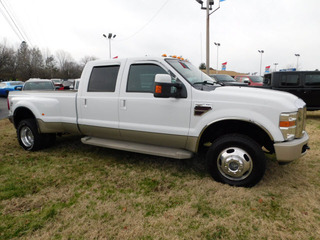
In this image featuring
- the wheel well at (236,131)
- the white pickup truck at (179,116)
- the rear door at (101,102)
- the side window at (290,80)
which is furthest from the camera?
the side window at (290,80)

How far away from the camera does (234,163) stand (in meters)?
3.26

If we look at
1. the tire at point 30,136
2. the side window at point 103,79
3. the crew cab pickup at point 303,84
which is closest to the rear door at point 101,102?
the side window at point 103,79

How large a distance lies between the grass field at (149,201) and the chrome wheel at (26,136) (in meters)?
0.69

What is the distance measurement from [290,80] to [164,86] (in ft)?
24.1

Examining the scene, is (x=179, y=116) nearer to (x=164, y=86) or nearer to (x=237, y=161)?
(x=164, y=86)

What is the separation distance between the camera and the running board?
3506 millimetres

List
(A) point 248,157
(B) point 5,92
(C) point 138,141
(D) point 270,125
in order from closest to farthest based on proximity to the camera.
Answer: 1. (D) point 270,125
2. (A) point 248,157
3. (C) point 138,141
4. (B) point 5,92

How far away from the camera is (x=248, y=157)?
3.20 metres

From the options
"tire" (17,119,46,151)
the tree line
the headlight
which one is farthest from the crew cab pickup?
the tree line

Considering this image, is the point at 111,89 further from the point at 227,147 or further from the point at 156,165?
the point at 227,147

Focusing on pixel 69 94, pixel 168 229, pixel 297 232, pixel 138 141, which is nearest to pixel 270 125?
pixel 297 232

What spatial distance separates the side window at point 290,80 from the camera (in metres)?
8.63

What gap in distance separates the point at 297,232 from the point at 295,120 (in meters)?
1.35

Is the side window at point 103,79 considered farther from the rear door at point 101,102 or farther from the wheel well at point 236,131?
the wheel well at point 236,131
